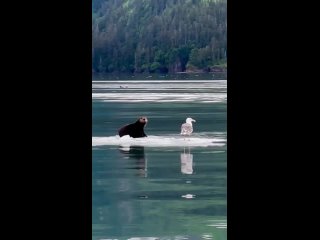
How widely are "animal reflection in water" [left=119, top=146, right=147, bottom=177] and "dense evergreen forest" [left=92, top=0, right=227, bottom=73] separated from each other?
38241 mm

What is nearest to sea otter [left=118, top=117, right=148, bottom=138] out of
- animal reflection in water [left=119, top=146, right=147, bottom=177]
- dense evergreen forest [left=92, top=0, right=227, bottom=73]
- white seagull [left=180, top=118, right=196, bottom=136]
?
white seagull [left=180, top=118, right=196, bottom=136]

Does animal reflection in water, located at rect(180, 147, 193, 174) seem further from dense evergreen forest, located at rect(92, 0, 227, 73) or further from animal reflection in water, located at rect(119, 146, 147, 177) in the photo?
dense evergreen forest, located at rect(92, 0, 227, 73)

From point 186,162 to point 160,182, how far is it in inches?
47.4

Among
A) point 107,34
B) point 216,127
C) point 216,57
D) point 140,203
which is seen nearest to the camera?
point 140,203

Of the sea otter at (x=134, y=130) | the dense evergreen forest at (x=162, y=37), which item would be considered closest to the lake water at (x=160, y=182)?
the sea otter at (x=134, y=130)

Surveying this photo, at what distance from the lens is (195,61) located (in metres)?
51.2

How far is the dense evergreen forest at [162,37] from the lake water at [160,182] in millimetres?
36553

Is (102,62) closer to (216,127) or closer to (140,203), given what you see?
(216,127)

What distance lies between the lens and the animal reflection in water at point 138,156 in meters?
8.56

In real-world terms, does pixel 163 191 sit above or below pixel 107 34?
below

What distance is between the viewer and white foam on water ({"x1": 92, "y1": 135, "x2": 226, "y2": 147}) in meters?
10.8

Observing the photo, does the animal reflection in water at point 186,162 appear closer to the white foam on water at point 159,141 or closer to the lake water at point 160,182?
the lake water at point 160,182
